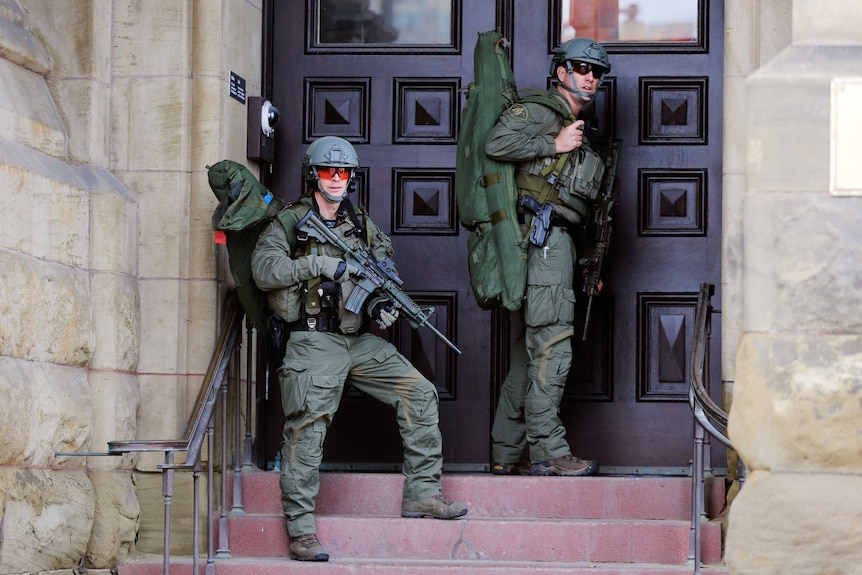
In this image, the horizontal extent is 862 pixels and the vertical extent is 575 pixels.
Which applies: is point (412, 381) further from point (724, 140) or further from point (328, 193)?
point (724, 140)

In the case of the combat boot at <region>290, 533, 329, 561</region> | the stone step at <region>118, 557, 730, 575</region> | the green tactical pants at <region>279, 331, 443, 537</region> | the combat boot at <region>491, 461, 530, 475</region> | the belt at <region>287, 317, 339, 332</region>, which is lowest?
the stone step at <region>118, 557, 730, 575</region>

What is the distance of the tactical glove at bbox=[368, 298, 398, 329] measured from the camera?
820 cm

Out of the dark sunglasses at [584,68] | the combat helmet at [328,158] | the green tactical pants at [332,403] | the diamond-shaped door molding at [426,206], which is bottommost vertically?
the green tactical pants at [332,403]

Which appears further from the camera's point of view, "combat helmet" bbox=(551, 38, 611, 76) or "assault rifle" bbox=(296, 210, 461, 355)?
"combat helmet" bbox=(551, 38, 611, 76)

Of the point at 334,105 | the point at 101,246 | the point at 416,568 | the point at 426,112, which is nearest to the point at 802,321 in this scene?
the point at 416,568

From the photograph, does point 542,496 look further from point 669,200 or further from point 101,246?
point 101,246

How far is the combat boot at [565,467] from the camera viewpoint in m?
8.54

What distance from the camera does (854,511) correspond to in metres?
5.15

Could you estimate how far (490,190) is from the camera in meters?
8.70

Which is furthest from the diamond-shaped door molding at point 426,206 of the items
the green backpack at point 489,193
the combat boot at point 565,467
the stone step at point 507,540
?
the stone step at point 507,540

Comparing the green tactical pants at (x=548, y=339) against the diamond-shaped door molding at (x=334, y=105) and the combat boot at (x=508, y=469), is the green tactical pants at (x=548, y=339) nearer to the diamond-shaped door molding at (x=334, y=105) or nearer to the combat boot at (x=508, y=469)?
the combat boot at (x=508, y=469)

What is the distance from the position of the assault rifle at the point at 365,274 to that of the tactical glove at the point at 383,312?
0.15ft

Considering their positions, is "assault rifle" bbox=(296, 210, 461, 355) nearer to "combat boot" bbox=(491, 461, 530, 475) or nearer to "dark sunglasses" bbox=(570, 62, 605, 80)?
"combat boot" bbox=(491, 461, 530, 475)

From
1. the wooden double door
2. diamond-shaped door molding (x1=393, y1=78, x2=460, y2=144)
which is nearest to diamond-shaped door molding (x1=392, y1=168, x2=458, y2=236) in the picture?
the wooden double door
